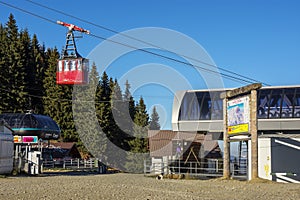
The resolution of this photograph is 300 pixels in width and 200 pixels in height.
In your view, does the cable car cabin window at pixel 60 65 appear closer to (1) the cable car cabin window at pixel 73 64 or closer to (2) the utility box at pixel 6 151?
(1) the cable car cabin window at pixel 73 64

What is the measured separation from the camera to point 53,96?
69188mm

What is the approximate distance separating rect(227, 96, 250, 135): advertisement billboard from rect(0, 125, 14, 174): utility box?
44.2ft

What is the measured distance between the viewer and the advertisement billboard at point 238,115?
2517 cm

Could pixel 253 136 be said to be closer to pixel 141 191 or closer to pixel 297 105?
pixel 141 191

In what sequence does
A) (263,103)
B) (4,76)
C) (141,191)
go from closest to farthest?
(141,191), (263,103), (4,76)

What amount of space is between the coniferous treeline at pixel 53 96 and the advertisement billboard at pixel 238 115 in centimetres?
2768

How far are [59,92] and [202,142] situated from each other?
1405 inches

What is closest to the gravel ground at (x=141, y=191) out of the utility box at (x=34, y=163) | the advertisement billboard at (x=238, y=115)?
the advertisement billboard at (x=238, y=115)

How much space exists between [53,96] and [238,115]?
47.1 meters

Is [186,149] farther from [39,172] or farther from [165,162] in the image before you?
[39,172]

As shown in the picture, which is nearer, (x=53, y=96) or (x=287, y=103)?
(x=287, y=103)

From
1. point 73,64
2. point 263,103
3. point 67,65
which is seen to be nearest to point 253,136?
point 73,64

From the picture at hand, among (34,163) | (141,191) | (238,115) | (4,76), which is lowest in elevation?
(141,191)

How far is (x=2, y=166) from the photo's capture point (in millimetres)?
28562
